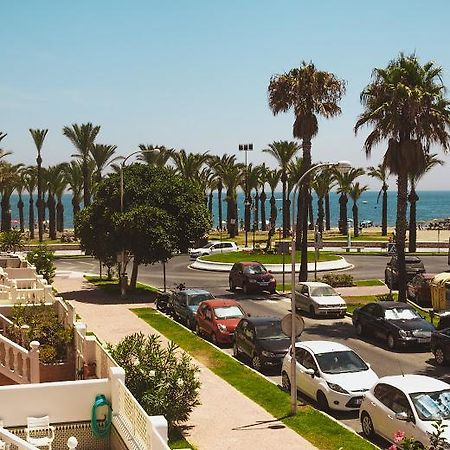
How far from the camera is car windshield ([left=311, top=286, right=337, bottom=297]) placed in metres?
32.1

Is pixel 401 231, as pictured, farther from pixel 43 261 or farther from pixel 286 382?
pixel 43 261

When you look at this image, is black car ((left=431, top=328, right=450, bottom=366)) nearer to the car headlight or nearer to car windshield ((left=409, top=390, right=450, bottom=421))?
the car headlight

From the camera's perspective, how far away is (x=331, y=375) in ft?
57.0

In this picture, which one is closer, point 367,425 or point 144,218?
point 367,425

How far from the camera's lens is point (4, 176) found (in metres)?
72.6

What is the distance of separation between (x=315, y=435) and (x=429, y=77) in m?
A: 20.2

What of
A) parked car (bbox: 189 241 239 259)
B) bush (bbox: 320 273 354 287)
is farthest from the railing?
parked car (bbox: 189 241 239 259)

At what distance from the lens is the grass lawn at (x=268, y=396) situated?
14.6 metres

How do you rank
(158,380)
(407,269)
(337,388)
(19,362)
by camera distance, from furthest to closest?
(407,269)
(337,388)
(19,362)
(158,380)

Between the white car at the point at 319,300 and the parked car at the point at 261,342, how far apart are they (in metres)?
8.75

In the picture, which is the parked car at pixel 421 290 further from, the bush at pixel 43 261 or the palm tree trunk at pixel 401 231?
the bush at pixel 43 261

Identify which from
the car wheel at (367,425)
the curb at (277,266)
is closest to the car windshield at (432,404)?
the car wheel at (367,425)

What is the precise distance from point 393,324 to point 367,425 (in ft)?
33.3

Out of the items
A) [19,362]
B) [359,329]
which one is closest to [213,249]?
[359,329]
